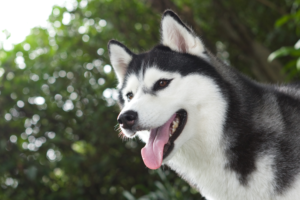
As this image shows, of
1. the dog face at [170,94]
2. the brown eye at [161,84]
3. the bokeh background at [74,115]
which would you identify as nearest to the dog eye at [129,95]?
the dog face at [170,94]

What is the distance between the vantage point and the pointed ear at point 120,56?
264 cm

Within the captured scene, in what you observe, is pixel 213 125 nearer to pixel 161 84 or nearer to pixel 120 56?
pixel 161 84

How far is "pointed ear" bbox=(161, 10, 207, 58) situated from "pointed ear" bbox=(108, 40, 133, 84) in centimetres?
43

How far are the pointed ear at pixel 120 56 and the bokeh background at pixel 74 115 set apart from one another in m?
1.62

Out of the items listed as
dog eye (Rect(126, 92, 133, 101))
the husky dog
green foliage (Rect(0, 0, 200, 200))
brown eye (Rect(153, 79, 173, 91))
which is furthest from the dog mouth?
green foliage (Rect(0, 0, 200, 200))

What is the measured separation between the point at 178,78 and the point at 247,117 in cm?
57

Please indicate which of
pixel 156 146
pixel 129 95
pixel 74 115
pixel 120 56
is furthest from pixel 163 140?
pixel 74 115

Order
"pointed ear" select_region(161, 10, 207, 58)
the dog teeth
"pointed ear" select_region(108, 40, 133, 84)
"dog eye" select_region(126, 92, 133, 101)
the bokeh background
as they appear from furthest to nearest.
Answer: the bokeh background → "pointed ear" select_region(108, 40, 133, 84) → "dog eye" select_region(126, 92, 133, 101) → "pointed ear" select_region(161, 10, 207, 58) → the dog teeth

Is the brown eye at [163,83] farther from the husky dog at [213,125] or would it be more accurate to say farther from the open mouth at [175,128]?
the open mouth at [175,128]

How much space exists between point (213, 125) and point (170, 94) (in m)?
0.37

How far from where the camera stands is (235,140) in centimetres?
200

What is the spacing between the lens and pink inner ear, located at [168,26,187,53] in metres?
2.28

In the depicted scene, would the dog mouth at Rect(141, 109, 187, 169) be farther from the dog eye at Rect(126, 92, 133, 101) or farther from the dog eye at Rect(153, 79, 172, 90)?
the dog eye at Rect(126, 92, 133, 101)

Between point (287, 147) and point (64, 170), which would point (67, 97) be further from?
point (287, 147)
